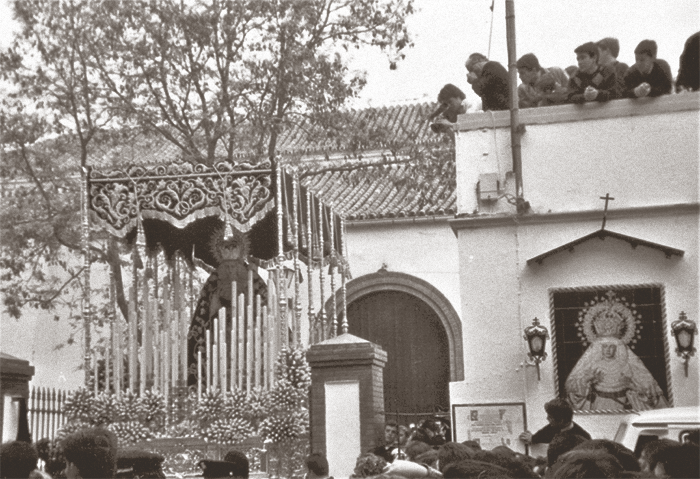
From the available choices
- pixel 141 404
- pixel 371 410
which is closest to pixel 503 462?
pixel 371 410

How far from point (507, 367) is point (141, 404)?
13.0ft

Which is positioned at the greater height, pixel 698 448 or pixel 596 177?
pixel 596 177

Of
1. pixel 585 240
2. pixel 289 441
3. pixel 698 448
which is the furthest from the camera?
pixel 585 240

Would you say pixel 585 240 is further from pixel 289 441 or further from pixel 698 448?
pixel 698 448

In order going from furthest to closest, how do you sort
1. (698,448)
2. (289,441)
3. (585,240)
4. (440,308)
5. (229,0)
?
(440,308) < (229,0) < (585,240) < (289,441) < (698,448)

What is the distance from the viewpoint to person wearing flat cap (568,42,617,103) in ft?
42.7

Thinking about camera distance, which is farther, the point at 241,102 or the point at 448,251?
the point at 448,251

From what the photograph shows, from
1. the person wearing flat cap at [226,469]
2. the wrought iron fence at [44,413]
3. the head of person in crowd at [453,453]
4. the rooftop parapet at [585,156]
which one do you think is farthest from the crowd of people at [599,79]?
the person wearing flat cap at [226,469]

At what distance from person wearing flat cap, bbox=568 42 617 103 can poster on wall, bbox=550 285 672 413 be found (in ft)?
7.05

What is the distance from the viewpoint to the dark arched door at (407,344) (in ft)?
75.3

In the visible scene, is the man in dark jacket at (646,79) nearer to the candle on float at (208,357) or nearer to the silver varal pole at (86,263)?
the candle on float at (208,357)

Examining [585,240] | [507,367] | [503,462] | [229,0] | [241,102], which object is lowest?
[503,462]

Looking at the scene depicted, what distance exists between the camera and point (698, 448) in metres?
5.25

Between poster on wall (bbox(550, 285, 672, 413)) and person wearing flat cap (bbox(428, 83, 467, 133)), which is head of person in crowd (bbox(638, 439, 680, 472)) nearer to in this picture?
poster on wall (bbox(550, 285, 672, 413))
